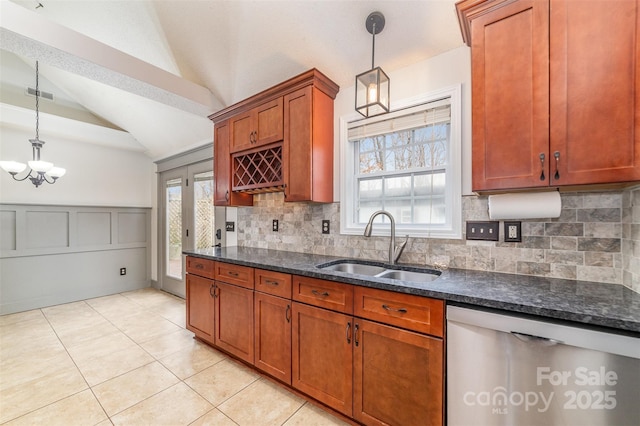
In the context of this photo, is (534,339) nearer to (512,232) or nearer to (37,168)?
(512,232)

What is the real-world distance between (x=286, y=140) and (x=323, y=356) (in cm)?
171

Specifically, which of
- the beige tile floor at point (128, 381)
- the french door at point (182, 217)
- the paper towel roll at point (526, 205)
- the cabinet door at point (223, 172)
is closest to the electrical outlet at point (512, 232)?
the paper towel roll at point (526, 205)

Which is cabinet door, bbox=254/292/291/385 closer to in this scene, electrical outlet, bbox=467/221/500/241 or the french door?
electrical outlet, bbox=467/221/500/241

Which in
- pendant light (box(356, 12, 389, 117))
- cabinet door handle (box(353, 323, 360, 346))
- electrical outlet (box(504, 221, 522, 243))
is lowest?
cabinet door handle (box(353, 323, 360, 346))

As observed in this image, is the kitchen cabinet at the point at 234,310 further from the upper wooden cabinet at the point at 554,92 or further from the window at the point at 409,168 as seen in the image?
the upper wooden cabinet at the point at 554,92

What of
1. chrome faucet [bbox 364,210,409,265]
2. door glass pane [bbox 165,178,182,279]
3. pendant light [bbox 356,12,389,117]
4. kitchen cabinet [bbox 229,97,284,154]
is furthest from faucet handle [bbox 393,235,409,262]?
door glass pane [bbox 165,178,182,279]

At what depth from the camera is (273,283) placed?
74.5 inches

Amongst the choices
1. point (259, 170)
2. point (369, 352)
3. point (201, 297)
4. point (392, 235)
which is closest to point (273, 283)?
point (369, 352)

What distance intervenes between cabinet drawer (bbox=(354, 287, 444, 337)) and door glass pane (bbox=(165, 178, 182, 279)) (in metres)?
3.81

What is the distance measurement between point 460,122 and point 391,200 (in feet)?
2.50

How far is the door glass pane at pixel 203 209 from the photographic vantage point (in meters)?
3.77

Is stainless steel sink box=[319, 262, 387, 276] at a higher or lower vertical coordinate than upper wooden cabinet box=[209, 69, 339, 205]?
lower

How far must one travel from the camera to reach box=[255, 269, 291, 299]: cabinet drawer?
181 centimetres

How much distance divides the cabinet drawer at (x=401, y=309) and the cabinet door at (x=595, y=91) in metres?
0.86
